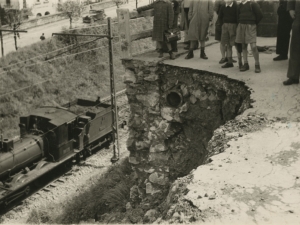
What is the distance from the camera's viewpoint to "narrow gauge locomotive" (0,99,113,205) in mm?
11695

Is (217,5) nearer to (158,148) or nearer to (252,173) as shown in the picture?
(158,148)

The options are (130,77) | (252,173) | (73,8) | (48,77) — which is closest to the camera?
(252,173)

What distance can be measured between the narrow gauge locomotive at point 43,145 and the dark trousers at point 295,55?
786 cm

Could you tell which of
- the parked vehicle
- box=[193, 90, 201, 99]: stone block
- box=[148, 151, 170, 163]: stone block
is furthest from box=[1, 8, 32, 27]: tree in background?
box=[193, 90, 201, 99]: stone block

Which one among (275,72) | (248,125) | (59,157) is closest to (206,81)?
(275,72)

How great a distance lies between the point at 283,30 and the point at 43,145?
26.1ft

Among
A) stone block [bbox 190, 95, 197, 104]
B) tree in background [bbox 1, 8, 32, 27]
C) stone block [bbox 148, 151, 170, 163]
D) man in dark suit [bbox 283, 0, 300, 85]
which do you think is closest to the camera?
man in dark suit [bbox 283, 0, 300, 85]

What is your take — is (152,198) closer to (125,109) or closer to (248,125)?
(248,125)

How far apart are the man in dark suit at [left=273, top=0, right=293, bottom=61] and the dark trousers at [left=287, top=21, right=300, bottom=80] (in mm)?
1584

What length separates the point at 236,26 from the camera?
792 cm

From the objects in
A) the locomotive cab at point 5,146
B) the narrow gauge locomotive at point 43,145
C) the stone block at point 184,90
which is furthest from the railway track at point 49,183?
the stone block at point 184,90

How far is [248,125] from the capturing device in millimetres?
5629

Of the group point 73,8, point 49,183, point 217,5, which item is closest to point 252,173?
point 217,5

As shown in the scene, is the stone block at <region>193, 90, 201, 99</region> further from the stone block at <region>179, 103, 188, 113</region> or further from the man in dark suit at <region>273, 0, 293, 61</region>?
the man in dark suit at <region>273, 0, 293, 61</region>
